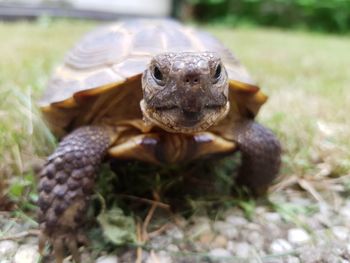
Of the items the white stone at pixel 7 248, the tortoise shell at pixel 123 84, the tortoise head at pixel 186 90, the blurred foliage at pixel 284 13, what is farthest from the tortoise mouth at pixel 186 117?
the blurred foliage at pixel 284 13

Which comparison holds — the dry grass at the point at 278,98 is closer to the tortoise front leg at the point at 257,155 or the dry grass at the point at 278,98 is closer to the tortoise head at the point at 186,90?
the tortoise front leg at the point at 257,155

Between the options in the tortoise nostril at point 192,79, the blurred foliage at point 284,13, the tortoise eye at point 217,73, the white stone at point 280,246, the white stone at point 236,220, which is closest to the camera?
the tortoise nostril at point 192,79

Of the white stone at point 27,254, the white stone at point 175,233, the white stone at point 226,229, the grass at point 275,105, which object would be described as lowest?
the white stone at point 27,254

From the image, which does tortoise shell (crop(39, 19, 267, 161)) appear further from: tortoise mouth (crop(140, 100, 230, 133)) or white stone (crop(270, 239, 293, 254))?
white stone (crop(270, 239, 293, 254))

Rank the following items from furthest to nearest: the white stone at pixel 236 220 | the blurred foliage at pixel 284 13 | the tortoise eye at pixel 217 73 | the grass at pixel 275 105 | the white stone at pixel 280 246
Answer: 1. the blurred foliage at pixel 284 13
2. the grass at pixel 275 105
3. the white stone at pixel 236 220
4. the white stone at pixel 280 246
5. the tortoise eye at pixel 217 73

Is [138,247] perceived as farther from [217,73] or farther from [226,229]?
[217,73]

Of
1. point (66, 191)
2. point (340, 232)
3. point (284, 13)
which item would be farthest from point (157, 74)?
point (284, 13)

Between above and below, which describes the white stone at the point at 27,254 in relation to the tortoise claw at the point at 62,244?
below
